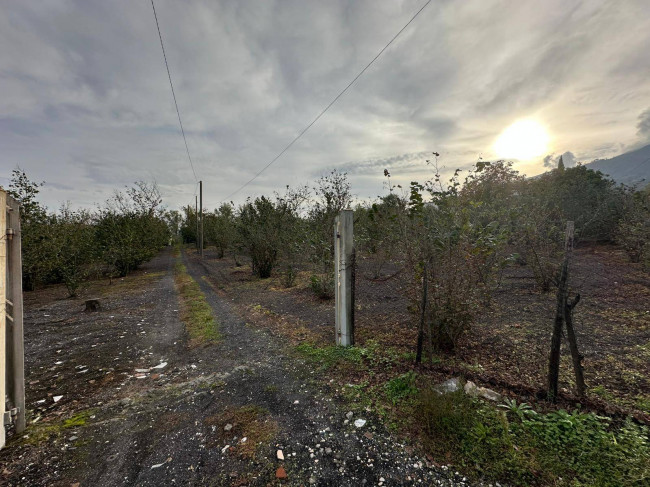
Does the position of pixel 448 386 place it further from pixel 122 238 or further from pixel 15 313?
pixel 122 238

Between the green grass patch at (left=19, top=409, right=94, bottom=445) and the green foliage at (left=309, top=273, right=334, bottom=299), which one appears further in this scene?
the green foliage at (left=309, top=273, right=334, bottom=299)

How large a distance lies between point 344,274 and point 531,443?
2495mm

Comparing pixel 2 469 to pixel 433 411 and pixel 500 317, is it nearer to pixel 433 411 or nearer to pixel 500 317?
pixel 433 411

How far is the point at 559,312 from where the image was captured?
7.63 ft

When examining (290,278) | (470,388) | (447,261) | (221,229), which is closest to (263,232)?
(290,278)

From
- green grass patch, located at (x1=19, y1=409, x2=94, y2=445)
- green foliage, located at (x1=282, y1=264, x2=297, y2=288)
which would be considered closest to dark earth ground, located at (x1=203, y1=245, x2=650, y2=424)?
green foliage, located at (x1=282, y1=264, x2=297, y2=288)

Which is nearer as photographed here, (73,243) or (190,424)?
(190,424)

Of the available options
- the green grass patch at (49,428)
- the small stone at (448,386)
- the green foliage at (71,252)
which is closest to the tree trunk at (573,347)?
the small stone at (448,386)

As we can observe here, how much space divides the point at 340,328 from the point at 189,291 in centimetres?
725

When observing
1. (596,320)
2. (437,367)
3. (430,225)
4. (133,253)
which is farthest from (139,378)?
(133,253)

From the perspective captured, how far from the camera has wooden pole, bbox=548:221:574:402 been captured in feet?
7.26

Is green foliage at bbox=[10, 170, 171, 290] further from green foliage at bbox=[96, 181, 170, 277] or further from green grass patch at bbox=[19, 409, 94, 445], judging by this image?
green grass patch at bbox=[19, 409, 94, 445]

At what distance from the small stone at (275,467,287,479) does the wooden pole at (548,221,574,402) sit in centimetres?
246

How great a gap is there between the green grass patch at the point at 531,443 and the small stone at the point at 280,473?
1.13 meters
